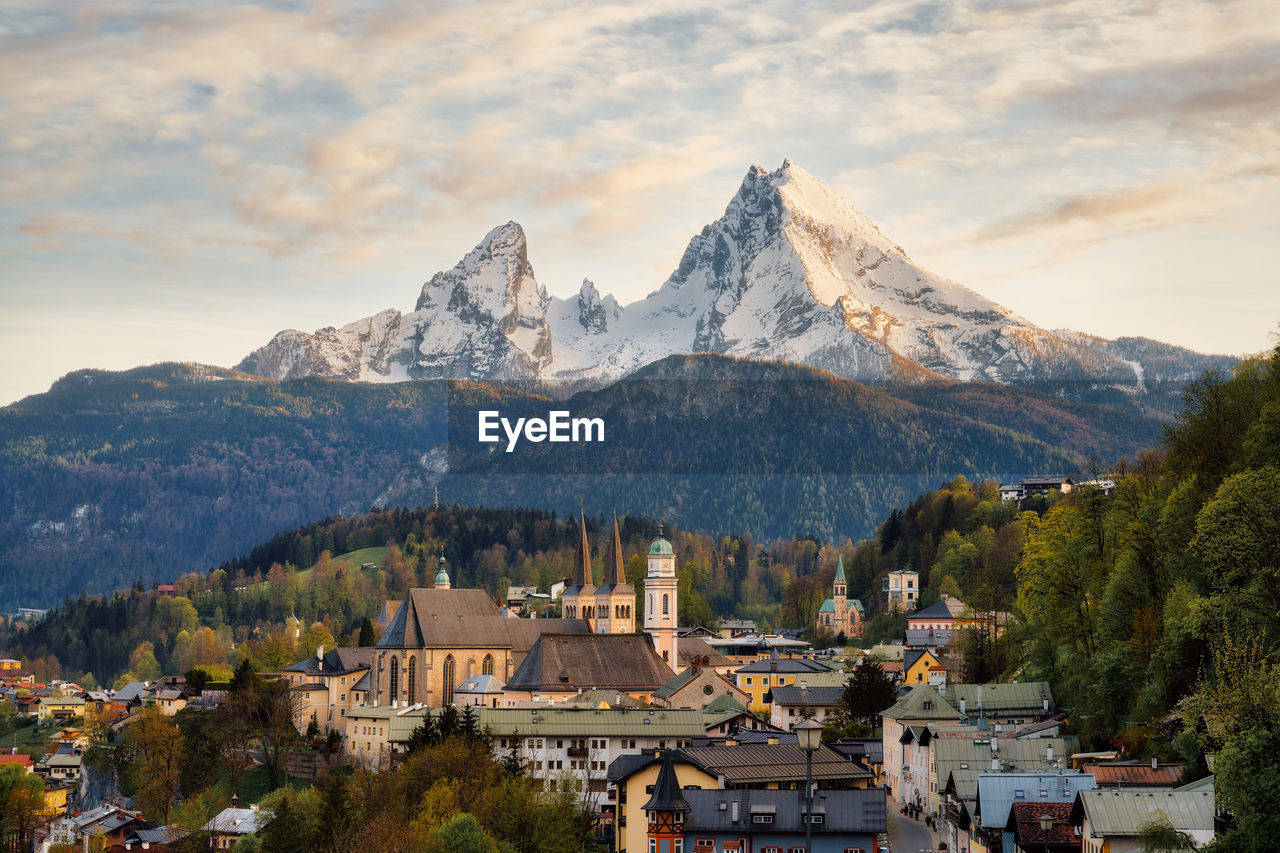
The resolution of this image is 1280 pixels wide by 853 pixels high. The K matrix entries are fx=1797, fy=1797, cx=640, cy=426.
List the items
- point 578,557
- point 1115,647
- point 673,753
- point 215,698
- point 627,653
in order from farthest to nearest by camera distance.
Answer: point 578,557, point 215,698, point 627,653, point 673,753, point 1115,647

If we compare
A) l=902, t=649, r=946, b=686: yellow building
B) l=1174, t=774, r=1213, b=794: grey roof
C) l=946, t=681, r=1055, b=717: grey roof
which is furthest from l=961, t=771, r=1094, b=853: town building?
l=902, t=649, r=946, b=686: yellow building

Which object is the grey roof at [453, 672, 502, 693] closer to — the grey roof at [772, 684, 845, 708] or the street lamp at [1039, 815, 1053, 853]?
the grey roof at [772, 684, 845, 708]

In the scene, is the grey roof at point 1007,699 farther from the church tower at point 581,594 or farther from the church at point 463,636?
the church tower at point 581,594

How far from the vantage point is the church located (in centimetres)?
14125

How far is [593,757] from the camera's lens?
4313 inches

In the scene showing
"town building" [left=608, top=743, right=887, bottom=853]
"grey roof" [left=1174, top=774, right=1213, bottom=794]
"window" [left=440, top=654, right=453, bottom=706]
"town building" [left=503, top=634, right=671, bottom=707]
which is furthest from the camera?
"window" [left=440, top=654, right=453, bottom=706]

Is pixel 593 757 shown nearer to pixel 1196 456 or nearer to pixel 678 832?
pixel 678 832

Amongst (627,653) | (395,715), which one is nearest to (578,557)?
(627,653)

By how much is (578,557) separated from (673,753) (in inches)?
3394

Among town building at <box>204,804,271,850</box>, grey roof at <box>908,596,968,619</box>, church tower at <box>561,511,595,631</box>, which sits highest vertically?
church tower at <box>561,511,595,631</box>

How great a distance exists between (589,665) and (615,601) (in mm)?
27143

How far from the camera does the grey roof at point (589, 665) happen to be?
13562cm

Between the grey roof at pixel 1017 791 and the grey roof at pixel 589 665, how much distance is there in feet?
206

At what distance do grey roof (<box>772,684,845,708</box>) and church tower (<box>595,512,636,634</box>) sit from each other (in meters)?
26.4
